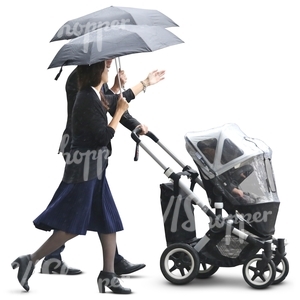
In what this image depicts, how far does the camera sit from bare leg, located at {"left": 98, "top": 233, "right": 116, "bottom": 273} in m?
8.80

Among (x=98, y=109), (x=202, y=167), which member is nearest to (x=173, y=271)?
(x=202, y=167)

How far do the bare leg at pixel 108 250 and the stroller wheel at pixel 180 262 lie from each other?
0.46 m

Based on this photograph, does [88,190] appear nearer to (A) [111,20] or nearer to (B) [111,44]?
(B) [111,44]

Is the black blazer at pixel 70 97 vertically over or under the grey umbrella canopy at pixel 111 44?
under

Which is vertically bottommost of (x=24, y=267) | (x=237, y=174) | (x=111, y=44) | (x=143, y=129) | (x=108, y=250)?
(x=24, y=267)

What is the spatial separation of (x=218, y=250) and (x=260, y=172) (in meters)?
0.72

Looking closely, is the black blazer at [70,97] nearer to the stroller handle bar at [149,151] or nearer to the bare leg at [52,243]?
the stroller handle bar at [149,151]

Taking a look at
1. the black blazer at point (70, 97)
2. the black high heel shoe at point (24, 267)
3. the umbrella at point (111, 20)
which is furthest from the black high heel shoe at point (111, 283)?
the umbrella at point (111, 20)

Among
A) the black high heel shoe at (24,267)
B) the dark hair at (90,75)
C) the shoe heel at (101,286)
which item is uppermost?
the dark hair at (90,75)

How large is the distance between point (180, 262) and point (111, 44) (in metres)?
1.91

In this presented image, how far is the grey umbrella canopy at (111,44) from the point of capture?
8367 mm

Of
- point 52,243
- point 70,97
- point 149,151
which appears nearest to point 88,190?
point 52,243

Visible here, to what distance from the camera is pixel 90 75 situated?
28.2ft

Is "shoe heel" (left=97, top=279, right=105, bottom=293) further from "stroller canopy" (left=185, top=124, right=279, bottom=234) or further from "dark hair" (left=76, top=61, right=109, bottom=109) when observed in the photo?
"dark hair" (left=76, top=61, right=109, bottom=109)
